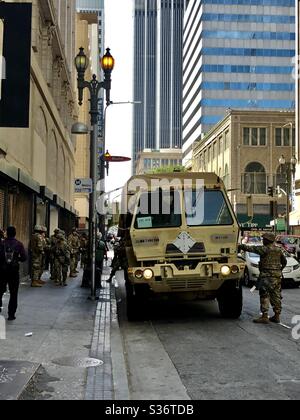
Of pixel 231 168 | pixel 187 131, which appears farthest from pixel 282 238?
pixel 187 131

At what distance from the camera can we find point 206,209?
425 inches

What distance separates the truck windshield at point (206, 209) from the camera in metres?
10.7

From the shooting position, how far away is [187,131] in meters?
119

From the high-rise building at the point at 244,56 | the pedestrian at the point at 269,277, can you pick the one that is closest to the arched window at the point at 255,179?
the high-rise building at the point at 244,56

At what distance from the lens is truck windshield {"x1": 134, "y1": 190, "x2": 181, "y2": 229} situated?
34.9 feet

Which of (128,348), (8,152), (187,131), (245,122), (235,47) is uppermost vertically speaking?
(235,47)

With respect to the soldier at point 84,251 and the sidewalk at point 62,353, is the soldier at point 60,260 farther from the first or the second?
the sidewalk at point 62,353

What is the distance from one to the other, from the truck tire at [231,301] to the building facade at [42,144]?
266 inches

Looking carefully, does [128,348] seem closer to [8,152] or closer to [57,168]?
[8,152]

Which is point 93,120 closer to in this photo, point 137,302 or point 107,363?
point 137,302

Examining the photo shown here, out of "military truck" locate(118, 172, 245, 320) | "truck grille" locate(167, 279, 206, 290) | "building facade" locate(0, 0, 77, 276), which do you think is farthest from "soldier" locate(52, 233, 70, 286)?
"truck grille" locate(167, 279, 206, 290)

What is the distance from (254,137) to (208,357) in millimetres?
63046

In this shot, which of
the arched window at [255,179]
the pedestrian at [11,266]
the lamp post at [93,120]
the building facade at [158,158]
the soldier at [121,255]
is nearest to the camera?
the pedestrian at [11,266]

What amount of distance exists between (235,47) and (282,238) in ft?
259
